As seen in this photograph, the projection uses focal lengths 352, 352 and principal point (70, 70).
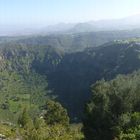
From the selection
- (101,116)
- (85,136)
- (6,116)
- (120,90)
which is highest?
(120,90)

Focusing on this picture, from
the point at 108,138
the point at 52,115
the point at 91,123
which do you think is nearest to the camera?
the point at 108,138

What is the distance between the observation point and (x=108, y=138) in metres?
55.3

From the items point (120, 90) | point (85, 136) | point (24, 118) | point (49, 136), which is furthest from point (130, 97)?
point (24, 118)

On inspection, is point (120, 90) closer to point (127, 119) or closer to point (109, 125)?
point (109, 125)

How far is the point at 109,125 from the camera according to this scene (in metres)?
55.9

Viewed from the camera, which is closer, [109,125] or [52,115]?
[109,125]

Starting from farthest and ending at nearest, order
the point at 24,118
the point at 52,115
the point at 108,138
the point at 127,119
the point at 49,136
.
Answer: the point at 24,118, the point at 52,115, the point at 108,138, the point at 127,119, the point at 49,136

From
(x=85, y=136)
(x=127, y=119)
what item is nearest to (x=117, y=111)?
(x=85, y=136)

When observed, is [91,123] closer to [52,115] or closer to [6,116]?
[52,115]

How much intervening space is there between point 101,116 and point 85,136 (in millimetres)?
4416

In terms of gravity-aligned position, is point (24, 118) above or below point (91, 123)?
below

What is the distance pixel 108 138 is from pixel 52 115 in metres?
21.0

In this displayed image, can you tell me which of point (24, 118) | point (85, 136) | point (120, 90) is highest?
point (120, 90)

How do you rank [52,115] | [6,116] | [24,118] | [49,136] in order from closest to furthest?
[49,136] < [52,115] < [24,118] < [6,116]
